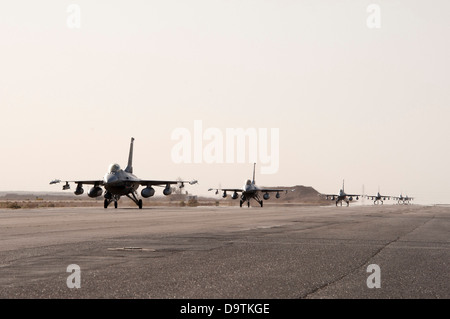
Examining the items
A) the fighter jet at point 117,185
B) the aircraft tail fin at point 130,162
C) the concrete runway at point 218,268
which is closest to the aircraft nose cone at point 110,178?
the fighter jet at point 117,185

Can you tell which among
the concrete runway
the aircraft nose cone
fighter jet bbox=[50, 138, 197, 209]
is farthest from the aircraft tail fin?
the concrete runway

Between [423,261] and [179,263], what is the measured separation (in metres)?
5.34

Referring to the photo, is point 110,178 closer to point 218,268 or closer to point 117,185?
point 117,185


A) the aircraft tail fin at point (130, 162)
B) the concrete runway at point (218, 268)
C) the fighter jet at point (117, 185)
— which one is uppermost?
the aircraft tail fin at point (130, 162)

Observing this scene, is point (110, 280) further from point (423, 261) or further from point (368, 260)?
point (423, 261)

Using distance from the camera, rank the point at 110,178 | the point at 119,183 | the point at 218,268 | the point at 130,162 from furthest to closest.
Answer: the point at 130,162
the point at 119,183
the point at 110,178
the point at 218,268

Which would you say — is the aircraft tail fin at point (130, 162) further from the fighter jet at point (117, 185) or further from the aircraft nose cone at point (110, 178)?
the aircraft nose cone at point (110, 178)

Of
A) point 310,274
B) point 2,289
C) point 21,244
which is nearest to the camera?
point 2,289

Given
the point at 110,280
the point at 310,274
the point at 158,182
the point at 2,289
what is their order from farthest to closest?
1. the point at 158,182
2. the point at 310,274
3. the point at 110,280
4. the point at 2,289

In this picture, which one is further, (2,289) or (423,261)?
(423,261)

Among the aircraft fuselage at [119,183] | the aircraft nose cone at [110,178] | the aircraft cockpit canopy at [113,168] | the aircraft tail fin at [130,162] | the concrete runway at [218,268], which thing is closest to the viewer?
the concrete runway at [218,268]

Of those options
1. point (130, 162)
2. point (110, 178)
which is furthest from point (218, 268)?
point (130, 162)
